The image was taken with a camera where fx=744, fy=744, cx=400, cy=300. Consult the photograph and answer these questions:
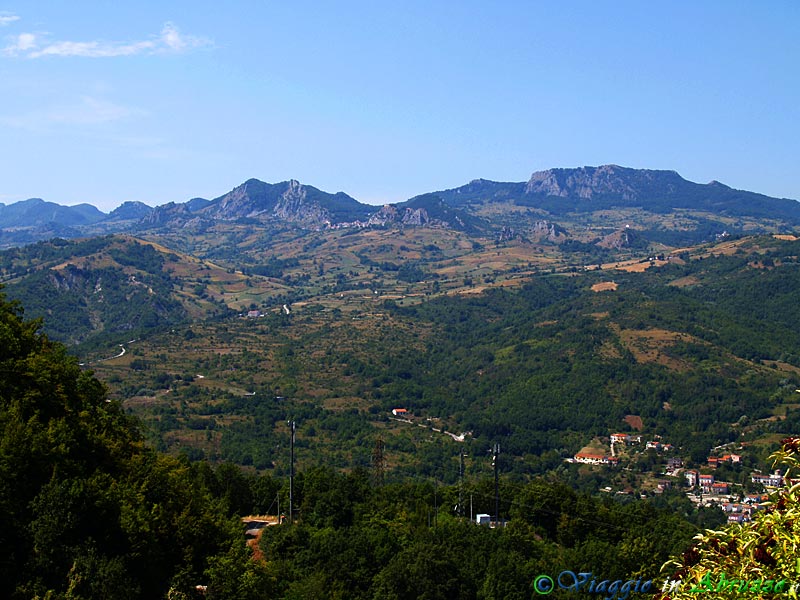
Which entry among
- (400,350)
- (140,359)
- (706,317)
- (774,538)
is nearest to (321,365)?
(400,350)

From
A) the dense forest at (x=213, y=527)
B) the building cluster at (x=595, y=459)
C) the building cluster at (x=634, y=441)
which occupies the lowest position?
the building cluster at (x=595, y=459)

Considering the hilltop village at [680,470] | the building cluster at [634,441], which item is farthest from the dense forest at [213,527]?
the building cluster at [634,441]

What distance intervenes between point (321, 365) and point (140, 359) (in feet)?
105

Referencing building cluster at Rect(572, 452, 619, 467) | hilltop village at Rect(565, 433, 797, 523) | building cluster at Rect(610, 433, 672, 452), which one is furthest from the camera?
building cluster at Rect(610, 433, 672, 452)

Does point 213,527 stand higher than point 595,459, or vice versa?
point 213,527

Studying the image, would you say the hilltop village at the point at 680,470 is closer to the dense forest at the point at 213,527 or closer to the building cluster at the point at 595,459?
the building cluster at the point at 595,459

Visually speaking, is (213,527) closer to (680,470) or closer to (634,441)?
(680,470)

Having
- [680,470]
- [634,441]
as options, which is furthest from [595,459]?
[680,470]

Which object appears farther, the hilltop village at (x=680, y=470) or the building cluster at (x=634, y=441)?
the building cluster at (x=634, y=441)

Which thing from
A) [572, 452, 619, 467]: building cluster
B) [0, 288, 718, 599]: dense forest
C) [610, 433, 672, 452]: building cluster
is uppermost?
[0, 288, 718, 599]: dense forest

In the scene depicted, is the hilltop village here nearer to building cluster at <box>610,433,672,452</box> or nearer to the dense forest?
building cluster at <box>610,433,672,452</box>

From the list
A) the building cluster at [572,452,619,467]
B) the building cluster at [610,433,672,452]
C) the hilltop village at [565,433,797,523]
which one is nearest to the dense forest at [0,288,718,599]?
the hilltop village at [565,433,797,523]

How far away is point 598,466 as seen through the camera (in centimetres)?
9344

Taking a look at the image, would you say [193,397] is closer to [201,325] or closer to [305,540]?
[201,325]
